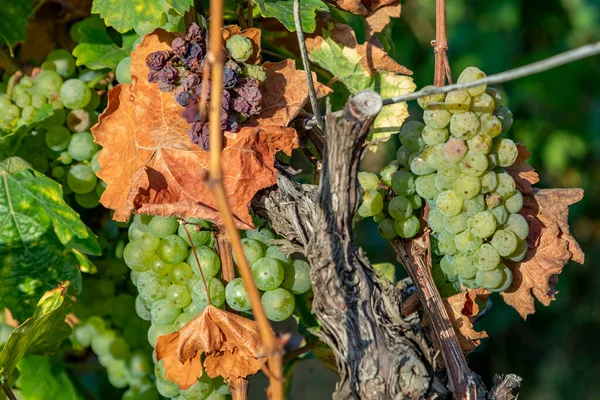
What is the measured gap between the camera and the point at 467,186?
0.86 meters

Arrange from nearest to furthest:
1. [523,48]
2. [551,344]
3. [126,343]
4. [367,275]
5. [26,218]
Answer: [367,275]
[26,218]
[126,343]
[523,48]
[551,344]

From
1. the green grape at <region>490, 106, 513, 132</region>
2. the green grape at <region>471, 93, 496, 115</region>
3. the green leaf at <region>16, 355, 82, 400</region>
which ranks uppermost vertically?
the green grape at <region>471, 93, 496, 115</region>

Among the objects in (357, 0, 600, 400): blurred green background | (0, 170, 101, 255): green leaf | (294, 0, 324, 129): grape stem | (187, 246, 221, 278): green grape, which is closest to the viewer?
(294, 0, 324, 129): grape stem

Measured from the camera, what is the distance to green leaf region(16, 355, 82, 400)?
1.11 m

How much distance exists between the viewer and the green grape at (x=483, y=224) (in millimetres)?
859

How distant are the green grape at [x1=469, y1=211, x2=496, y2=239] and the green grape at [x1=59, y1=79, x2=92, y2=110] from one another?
1.95ft

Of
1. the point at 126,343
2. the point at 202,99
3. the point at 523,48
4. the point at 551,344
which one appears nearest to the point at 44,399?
the point at 126,343

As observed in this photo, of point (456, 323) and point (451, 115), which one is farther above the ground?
point (451, 115)

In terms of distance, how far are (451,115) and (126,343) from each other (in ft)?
2.19

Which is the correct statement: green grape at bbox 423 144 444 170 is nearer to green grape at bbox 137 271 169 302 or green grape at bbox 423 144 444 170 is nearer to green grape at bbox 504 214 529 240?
green grape at bbox 504 214 529 240

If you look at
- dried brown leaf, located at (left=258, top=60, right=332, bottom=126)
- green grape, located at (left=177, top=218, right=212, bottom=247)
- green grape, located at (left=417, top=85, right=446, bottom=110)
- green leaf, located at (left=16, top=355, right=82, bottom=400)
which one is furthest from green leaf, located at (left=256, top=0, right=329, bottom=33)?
green leaf, located at (left=16, top=355, right=82, bottom=400)

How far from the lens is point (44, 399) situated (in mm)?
1127

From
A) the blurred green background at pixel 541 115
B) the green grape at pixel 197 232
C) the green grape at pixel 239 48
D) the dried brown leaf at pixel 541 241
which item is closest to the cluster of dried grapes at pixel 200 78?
the green grape at pixel 239 48

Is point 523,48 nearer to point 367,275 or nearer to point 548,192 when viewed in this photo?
point 548,192
